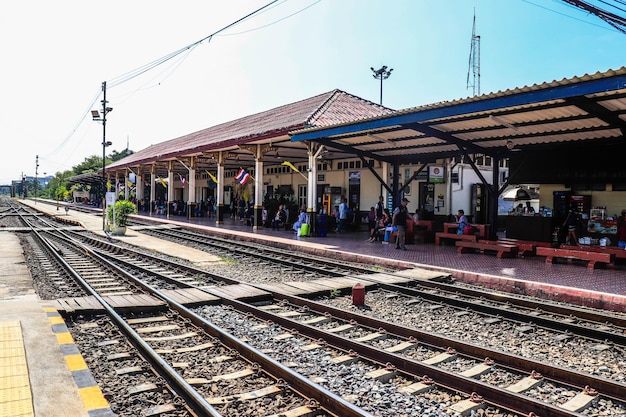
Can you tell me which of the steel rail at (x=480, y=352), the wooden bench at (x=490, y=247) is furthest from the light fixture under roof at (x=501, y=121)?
the steel rail at (x=480, y=352)

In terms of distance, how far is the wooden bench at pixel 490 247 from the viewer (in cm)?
1263

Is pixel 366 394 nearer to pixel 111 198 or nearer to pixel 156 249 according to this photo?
pixel 156 249

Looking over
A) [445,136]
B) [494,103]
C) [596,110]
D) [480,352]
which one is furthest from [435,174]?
[480,352]

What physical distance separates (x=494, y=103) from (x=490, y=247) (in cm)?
484

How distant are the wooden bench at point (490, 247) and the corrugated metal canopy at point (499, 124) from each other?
280 cm

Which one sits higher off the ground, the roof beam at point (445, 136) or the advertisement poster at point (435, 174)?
the roof beam at point (445, 136)

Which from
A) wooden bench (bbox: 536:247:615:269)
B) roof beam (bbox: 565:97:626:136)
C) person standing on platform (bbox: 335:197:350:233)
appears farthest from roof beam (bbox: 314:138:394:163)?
roof beam (bbox: 565:97:626:136)

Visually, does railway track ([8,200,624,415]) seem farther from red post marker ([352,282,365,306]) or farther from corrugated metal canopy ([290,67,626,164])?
corrugated metal canopy ([290,67,626,164])

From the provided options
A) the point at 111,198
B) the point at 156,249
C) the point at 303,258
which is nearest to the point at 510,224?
the point at 303,258

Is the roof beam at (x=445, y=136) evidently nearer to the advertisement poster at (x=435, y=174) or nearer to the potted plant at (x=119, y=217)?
the advertisement poster at (x=435, y=174)

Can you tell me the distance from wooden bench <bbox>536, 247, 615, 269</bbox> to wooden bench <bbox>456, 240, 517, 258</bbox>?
965 millimetres

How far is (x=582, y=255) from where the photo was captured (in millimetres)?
10852

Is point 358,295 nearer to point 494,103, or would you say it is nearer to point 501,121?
point 494,103

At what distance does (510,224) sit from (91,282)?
44.7ft
